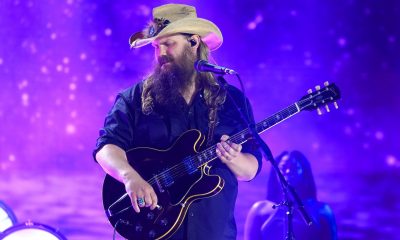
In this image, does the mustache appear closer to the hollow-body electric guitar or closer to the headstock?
the hollow-body electric guitar

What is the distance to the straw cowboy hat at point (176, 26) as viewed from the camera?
9.37 feet

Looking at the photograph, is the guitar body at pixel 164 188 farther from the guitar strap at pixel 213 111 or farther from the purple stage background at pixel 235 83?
the purple stage background at pixel 235 83

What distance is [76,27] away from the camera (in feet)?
16.5

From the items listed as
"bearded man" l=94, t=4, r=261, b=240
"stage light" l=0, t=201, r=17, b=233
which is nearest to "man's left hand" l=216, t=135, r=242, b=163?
"bearded man" l=94, t=4, r=261, b=240

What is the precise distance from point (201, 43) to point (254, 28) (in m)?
1.88

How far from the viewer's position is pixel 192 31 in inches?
114

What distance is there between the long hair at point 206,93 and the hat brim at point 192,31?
14 cm

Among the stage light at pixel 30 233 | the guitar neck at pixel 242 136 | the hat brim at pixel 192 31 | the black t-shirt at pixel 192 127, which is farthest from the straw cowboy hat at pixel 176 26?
the stage light at pixel 30 233

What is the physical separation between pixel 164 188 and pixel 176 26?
0.90 meters

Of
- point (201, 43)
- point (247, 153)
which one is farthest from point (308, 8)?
point (247, 153)

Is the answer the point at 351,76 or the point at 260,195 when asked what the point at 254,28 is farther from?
the point at 260,195

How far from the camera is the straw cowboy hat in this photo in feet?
9.37

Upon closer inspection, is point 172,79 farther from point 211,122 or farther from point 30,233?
point 30,233

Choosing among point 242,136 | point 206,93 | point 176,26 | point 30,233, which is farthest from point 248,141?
point 30,233
